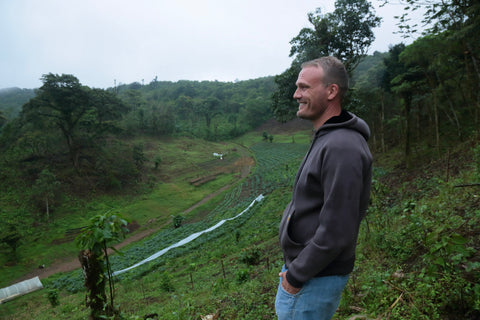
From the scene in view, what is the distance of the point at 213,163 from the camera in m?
42.3

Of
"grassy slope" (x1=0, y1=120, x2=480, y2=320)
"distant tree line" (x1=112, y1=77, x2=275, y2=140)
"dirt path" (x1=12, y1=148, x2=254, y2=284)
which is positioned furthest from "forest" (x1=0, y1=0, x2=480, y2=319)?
"distant tree line" (x1=112, y1=77, x2=275, y2=140)

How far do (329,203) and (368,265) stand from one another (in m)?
3.65

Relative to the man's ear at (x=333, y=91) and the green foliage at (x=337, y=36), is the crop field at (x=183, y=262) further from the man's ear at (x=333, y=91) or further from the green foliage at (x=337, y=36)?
the green foliage at (x=337, y=36)

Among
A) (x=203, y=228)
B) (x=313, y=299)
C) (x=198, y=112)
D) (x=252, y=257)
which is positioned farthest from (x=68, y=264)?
(x=198, y=112)

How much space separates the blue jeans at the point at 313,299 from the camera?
147 centimetres

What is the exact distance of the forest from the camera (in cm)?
300

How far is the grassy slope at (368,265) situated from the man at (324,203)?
1.44 m

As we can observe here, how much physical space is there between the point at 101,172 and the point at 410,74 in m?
30.0

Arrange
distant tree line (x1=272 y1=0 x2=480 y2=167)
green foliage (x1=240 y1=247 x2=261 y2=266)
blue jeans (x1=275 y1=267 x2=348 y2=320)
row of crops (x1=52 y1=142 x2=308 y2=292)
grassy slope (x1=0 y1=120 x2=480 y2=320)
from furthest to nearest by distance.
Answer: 1. row of crops (x1=52 y1=142 x2=308 y2=292)
2. distant tree line (x1=272 y1=0 x2=480 y2=167)
3. green foliage (x1=240 y1=247 x2=261 y2=266)
4. grassy slope (x1=0 y1=120 x2=480 y2=320)
5. blue jeans (x1=275 y1=267 x2=348 y2=320)

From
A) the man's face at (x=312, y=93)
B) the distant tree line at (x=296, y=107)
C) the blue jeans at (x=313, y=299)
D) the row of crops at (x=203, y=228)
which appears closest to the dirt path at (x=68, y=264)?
the row of crops at (x=203, y=228)

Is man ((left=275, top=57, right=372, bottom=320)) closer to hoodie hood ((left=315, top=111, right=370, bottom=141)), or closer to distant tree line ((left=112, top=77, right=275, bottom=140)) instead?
hoodie hood ((left=315, top=111, right=370, bottom=141))

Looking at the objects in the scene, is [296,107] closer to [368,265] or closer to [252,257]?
[252,257]

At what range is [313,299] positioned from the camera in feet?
4.85

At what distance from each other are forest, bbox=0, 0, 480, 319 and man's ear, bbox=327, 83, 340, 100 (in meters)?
1.75
